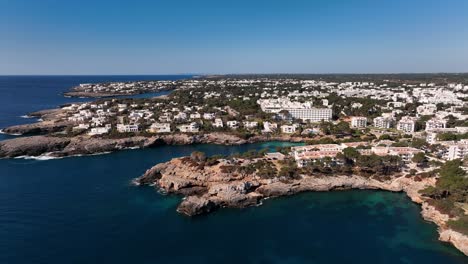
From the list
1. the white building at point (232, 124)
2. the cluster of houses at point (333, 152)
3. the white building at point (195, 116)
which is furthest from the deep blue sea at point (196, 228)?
the white building at point (195, 116)

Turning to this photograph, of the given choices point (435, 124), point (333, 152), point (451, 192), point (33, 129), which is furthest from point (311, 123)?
point (33, 129)

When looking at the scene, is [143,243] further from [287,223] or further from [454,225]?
[454,225]

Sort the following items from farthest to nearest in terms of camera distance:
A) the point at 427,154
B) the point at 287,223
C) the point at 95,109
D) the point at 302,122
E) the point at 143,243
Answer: the point at 95,109
the point at 302,122
the point at 427,154
the point at 287,223
the point at 143,243

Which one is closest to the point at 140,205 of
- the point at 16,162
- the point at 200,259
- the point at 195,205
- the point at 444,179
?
the point at 195,205

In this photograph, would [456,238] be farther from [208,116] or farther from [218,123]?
[208,116]

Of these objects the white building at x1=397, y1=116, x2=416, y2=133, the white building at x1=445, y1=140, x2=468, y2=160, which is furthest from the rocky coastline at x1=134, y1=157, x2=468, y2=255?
the white building at x1=397, y1=116, x2=416, y2=133
